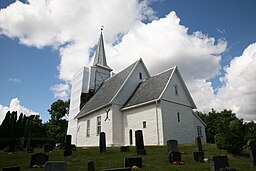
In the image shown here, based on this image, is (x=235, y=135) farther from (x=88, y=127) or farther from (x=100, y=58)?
(x=100, y=58)

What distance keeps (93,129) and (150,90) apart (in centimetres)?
963

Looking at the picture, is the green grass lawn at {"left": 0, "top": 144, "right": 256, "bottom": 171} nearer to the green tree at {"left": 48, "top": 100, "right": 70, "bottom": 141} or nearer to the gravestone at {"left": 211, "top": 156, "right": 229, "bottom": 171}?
the gravestone at {"left": 211, "top": 156, "right": 229, "bottom": 171}

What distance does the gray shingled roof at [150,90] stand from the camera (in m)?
22.3

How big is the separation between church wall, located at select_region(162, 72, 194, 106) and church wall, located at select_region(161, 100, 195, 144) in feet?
1.85

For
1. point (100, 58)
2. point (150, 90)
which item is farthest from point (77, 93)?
point (150, 90)

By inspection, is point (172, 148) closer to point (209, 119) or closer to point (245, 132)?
point (245, 132)

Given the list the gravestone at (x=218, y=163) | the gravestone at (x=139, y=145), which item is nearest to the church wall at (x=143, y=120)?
the gravestone at (x=139, y=145)

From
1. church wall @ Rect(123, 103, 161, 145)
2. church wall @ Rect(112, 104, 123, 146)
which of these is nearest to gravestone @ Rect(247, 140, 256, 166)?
church wall @ Rect(123, 103, 161, 145)

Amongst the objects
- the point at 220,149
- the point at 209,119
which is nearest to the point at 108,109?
the point at 220,149

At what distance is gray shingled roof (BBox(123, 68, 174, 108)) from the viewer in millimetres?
22288

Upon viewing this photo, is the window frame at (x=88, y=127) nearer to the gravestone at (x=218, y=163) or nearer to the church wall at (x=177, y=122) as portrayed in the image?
the church wall at (x=177, y=122)

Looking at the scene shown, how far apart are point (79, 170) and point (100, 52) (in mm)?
36269

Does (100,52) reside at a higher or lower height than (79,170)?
higher

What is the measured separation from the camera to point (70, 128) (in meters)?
35.6
